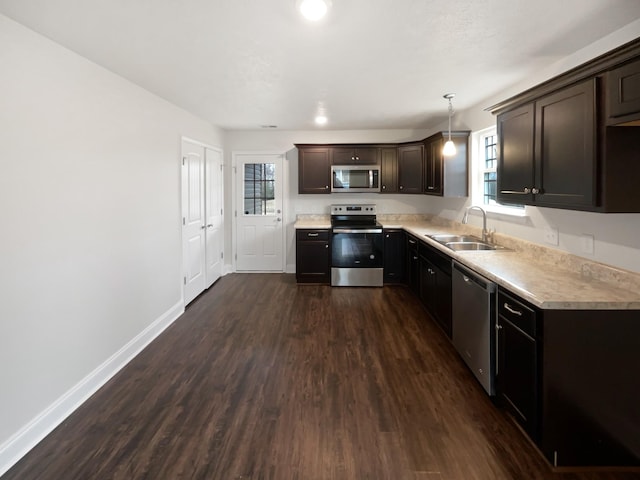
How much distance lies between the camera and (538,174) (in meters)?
2.45

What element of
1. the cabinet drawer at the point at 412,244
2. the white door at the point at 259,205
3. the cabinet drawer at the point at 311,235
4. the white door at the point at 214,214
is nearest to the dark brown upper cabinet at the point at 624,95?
the cabinet drawer at the point at 412,244

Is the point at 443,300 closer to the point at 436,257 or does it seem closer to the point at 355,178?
the point at 436,257

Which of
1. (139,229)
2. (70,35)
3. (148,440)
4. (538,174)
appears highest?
(70,35)

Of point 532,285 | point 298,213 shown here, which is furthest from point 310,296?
point 532,285

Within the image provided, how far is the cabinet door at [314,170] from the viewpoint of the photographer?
5.97m

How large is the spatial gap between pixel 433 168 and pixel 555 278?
2955 mm

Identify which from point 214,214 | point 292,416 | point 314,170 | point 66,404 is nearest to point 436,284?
point 292,416

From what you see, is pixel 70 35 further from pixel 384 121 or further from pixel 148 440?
pixel 384 121

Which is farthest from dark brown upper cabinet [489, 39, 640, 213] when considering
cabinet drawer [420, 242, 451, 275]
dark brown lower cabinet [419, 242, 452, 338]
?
dark brown lower cabinet [419, 242, 452, 338]

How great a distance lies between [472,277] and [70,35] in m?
3.11

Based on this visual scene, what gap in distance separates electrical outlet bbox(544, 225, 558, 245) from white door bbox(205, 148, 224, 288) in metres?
4.22

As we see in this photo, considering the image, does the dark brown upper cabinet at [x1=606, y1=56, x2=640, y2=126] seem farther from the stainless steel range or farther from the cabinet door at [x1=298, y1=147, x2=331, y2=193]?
the cabinet door at [x1=298, y1=147, x2=331, y2=193]

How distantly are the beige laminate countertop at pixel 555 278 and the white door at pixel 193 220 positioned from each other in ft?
10.2

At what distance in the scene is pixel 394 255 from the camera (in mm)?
5598
